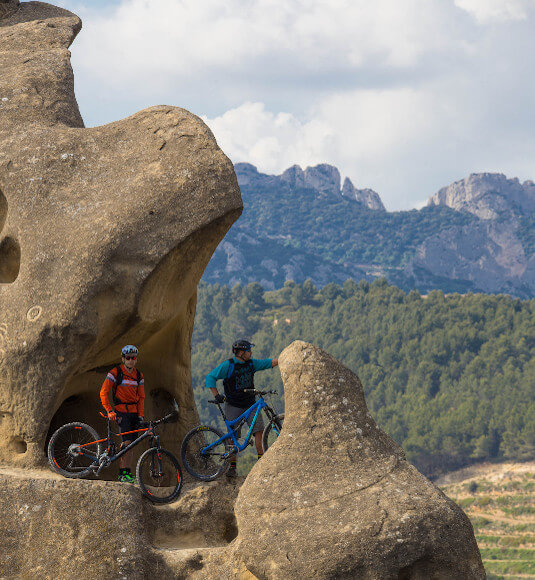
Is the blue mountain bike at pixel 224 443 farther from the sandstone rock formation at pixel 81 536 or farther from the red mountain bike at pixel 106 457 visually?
the sandstone rock formation at pixel 81 536

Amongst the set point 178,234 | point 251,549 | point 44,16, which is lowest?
point 251,549

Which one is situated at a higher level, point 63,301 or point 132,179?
point 132,179

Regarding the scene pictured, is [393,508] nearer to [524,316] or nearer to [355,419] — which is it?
[355,419]

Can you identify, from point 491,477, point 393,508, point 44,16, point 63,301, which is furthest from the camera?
point 491,477

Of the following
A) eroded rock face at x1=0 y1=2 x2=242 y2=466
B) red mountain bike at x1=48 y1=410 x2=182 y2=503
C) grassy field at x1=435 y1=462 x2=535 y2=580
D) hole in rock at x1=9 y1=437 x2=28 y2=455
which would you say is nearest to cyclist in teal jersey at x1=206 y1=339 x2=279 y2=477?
red mountain bike at x1=48 y1=410 x2=182 y2=503

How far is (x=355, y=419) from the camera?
10.6m

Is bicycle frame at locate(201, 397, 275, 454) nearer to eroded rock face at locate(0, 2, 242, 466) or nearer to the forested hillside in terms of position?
eroded rock face at locate(0, 2, 242, 466)

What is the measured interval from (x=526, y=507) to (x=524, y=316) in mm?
28821

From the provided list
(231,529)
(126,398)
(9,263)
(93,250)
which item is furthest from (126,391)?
(9,263)

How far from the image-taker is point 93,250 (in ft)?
38.5

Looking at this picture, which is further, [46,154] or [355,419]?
[46,154]

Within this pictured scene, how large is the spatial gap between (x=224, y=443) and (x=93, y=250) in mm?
3214

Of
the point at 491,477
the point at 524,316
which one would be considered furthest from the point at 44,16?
the point at 524,316

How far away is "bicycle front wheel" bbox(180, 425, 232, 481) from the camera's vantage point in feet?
40.0
